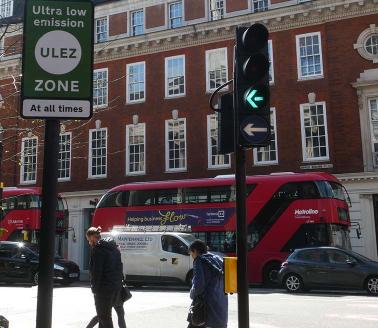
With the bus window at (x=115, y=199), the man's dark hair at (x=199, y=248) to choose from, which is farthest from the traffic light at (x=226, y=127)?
the bus window at (x=115, y=199)

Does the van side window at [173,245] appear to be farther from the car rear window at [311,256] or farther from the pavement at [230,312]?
the car rear window at [311,256]

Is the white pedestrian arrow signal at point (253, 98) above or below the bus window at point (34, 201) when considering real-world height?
below

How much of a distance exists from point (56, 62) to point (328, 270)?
14634 millimetres

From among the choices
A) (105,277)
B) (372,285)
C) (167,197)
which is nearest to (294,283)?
(372,285)

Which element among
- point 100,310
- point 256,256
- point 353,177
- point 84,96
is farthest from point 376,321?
point 353,177

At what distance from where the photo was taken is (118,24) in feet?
104

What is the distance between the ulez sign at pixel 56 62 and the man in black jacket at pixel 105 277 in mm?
3849

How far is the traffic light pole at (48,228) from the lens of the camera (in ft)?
10.8

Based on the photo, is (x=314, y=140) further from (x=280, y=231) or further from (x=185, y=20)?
(x=185, y=20)

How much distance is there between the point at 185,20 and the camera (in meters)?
29.8

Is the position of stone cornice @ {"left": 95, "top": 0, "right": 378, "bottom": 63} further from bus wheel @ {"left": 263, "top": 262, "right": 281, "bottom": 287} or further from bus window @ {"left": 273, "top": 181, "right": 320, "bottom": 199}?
bus wheel @ {"left": 263, "top": 262, "right": 281, "bottom": 287}

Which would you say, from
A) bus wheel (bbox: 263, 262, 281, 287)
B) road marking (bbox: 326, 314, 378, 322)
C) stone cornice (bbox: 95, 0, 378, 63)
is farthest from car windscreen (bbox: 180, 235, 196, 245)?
stone cornice (bbox: 95, 0, 378, 63)

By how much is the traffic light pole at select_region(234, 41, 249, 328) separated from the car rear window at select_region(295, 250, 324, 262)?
496 inches

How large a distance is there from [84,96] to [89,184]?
2762 centimetres
